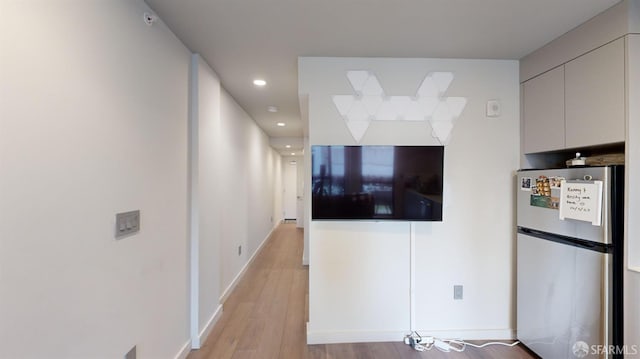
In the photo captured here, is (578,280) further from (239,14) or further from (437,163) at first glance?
(239,14)

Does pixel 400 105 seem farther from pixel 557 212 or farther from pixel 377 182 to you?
pixel 557 212

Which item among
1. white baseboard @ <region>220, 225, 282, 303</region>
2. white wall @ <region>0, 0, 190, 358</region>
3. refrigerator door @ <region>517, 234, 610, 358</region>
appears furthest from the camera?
white baseboard @ <region>220, 225, 282, 303</region>

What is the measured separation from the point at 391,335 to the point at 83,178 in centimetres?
250

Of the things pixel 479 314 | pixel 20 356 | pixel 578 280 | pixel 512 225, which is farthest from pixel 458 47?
pixel 20 356

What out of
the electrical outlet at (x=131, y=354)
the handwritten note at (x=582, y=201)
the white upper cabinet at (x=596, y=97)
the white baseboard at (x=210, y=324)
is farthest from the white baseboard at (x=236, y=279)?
the white upper cabinet at (x=596, y=97)

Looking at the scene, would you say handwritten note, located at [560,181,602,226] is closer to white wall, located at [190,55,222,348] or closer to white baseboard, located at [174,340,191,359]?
white wall, located at [190,55,222,348]

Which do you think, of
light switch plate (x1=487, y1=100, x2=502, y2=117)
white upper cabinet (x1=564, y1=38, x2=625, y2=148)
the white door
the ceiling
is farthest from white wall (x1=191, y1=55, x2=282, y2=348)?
the white door

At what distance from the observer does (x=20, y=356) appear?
3.23ft

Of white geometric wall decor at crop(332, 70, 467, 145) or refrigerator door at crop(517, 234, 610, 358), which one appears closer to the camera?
refrigerator door at crop(517, 234, 610, 358)

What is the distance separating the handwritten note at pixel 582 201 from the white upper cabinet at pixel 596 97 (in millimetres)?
306

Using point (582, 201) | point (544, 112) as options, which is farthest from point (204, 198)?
point (544, 112)

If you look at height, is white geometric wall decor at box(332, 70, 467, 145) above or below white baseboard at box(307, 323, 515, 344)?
above

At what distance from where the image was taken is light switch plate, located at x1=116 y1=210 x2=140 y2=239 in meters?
1.45

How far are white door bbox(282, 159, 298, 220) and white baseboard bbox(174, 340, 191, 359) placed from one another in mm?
7607
